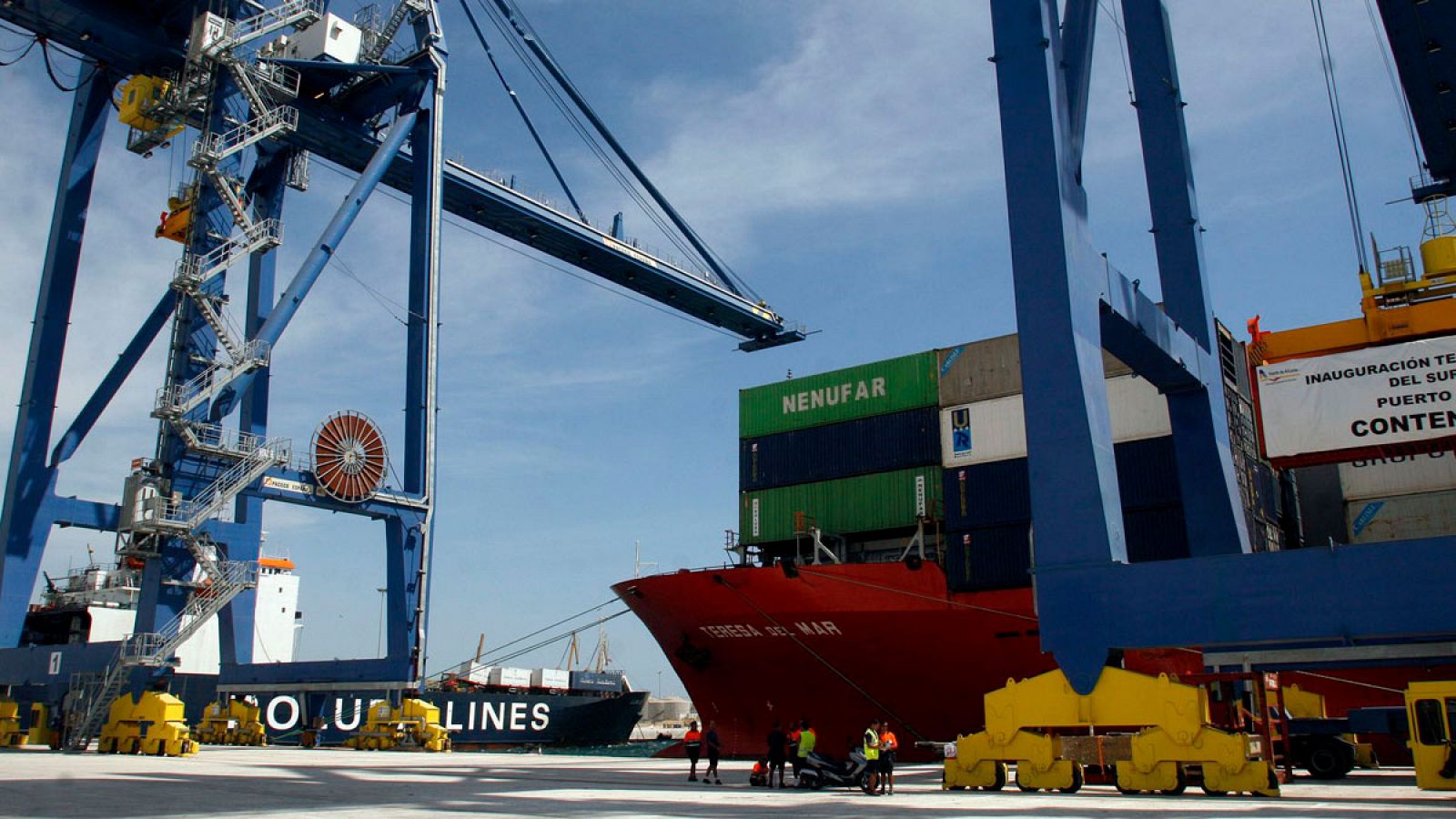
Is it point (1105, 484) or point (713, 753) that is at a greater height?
point (1105, 484)

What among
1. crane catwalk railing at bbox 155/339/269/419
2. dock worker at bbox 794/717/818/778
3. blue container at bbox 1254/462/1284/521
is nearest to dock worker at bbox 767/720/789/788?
dock worker at bbox 794/717/818/778

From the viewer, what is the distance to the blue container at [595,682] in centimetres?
4800

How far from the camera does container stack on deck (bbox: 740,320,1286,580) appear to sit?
22.7 m

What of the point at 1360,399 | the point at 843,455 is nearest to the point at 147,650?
the point at 843,455

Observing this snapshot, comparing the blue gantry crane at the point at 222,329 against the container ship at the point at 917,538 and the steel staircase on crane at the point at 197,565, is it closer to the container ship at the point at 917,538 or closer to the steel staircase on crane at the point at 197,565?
the steel staircase on crane at the point at 197,565

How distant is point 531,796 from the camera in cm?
1158

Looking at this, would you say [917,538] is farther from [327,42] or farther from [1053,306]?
[327,42]

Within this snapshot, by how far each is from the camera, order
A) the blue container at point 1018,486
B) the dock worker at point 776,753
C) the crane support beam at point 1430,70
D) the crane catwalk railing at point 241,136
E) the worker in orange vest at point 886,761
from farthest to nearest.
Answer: the crane catwalk railing at point 241,136, the blue container at point 1018,486, the crane support beam at point 1430,70, the dock worker at point 776,753, the worker in orange vest at point 886,761

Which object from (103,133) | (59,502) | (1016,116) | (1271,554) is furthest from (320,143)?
(1271,554)

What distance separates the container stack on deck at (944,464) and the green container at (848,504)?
0.03 metres

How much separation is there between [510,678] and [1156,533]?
33.2 meters

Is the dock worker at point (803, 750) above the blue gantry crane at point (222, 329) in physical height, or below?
below

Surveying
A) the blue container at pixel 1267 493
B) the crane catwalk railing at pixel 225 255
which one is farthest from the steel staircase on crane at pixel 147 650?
the blue container at pixel 1267 493

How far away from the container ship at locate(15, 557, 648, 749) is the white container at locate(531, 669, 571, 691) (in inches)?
1.6
